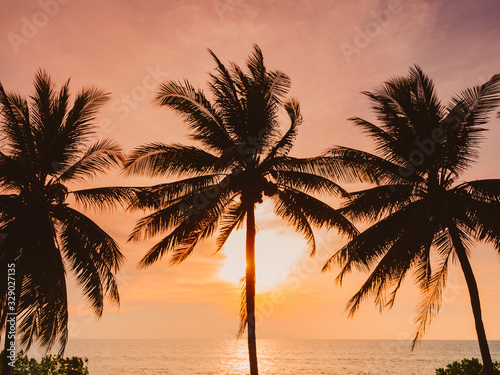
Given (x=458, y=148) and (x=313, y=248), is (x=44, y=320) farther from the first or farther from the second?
(x=458, y=148)

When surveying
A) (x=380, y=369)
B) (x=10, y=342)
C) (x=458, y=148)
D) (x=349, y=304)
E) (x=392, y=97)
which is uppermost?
(x=392, y=97)

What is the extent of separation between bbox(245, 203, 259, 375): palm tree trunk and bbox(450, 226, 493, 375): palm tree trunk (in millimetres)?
6318

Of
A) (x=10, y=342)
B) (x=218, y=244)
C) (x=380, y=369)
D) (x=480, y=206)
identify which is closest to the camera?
(x=10, y=342)

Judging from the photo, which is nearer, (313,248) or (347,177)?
(347,177)

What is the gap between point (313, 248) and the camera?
16.1 meters

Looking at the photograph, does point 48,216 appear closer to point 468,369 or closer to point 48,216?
point 48,216

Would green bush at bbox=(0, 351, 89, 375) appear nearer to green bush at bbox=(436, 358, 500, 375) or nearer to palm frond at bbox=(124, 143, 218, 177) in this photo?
palm frond at bbox=(124, 143, 218, 177)

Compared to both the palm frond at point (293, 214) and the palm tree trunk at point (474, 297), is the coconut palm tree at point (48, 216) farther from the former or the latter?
the palm tree trunk at point (474, 297)

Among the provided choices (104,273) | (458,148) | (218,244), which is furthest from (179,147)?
(458,148)

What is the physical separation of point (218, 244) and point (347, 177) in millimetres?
4915

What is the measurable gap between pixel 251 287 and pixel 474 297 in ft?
22.3

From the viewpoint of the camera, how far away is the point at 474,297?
13.8m

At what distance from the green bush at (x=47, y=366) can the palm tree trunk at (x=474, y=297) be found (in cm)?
1282

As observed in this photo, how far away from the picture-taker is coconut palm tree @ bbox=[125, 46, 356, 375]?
1418 centimetres
